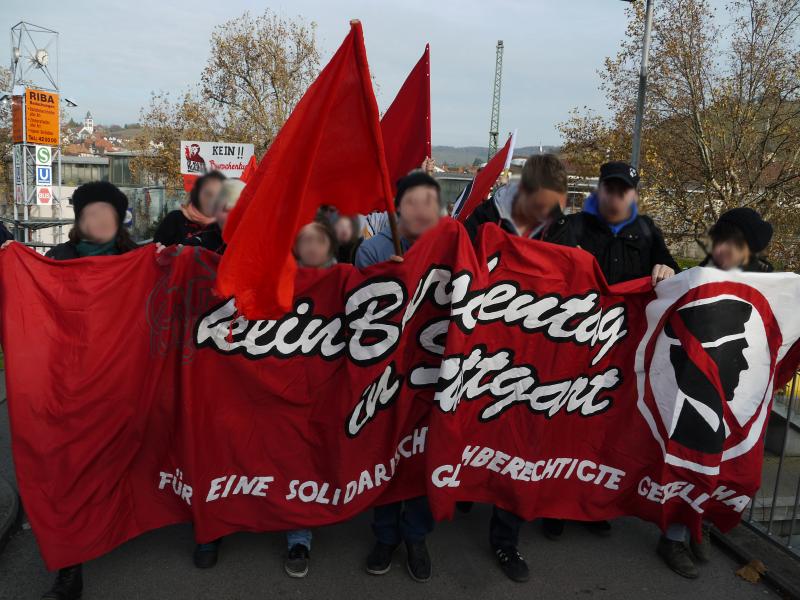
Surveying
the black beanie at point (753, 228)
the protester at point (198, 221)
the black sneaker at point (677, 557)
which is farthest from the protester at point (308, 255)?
the black beanie at point (753, 228)

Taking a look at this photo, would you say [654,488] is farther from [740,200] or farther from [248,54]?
[248,54]

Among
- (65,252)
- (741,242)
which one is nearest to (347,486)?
(65,252)

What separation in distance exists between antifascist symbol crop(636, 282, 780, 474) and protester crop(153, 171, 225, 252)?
101 inches

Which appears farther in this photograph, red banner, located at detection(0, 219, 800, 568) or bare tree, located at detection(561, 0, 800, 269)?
bare tree, located at detection(561, 0, 800, 269)

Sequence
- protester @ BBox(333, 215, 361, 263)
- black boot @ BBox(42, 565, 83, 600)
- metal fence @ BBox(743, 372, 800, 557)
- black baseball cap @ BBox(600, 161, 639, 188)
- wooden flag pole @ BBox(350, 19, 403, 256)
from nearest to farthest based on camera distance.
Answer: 1. wooden flag pole @ BBox(350, 19, 403, 256)
2. black boot @ BBox(42, 565, 83, 600)
3. protester @ BBox(333, 215, 361, 263)
4. black baseball cap @ BBox(600, 161, 639, 188)
5. metal fence @ BBox(743, 372, 800, 557)

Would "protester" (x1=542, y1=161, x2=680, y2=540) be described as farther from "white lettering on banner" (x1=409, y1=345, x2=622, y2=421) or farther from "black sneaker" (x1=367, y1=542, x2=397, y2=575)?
"black sneaker" (x1=367, y1=542, x2=397, y2=575)

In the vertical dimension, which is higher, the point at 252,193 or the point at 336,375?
the point at 252,193

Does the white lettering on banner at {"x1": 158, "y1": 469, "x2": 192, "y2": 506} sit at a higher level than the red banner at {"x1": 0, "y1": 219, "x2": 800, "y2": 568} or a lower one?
lower

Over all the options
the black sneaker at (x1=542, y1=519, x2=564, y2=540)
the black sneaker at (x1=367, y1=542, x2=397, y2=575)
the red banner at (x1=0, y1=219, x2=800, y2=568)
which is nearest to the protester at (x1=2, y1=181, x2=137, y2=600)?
the red banner at (x1=0, y1=219, x2=800, y2=568)

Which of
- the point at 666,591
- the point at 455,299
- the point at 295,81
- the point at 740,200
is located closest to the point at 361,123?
the point at 455,299

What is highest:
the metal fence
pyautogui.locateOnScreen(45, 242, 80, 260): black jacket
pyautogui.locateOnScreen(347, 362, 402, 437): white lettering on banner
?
pyautogui.locateOnScreen(45, 242, 80, 260): black jacket

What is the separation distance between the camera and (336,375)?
3.36m

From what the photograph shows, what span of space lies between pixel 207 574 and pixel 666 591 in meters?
2.47

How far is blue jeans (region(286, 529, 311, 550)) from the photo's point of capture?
3506 mm
